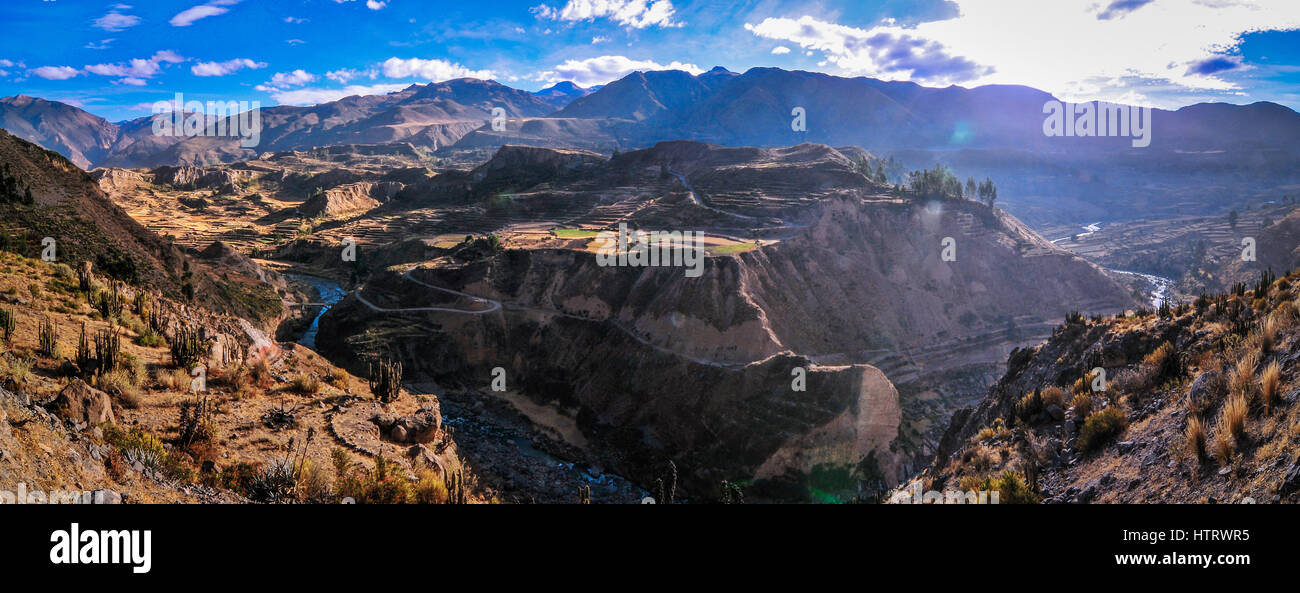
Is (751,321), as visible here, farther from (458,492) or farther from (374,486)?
(374,486)

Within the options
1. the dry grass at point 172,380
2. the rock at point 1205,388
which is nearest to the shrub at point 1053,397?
the rock at point 1205,388

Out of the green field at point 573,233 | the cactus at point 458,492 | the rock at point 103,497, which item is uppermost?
the green field at point 573,233

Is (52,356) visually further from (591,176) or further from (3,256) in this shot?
(591,176)

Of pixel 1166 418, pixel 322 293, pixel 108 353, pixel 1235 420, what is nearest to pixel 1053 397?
pixel 1166 418

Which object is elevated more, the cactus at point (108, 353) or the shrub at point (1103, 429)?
the cactus at point (108, 353)

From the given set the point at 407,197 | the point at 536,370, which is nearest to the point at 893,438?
the point at 536,370

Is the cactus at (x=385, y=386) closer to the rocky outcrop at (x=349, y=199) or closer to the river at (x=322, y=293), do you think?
the river at (x=322, y=293)
